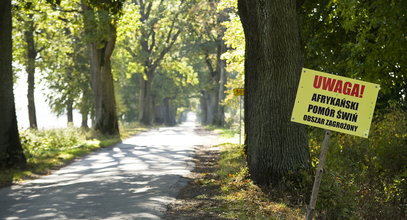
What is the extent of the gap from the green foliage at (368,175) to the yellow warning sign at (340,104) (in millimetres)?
1971

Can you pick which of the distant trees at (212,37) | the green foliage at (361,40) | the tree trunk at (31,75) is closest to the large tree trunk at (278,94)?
the green foliage at (361,40)

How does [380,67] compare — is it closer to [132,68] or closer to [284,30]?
[284,30]

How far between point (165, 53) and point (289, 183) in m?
46.0

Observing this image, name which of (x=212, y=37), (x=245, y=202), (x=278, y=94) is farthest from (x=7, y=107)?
(x=212, y=37)

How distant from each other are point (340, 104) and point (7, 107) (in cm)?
1100

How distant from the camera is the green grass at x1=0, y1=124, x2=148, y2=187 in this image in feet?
48.2

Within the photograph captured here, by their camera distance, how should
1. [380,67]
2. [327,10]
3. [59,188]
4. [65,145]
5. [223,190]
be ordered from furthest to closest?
[65,145] < [327,10] < [380,67] < [59,188] < [223,190]

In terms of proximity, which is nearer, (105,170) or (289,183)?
(289,183)

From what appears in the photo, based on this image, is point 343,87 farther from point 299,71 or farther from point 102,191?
point 102,191

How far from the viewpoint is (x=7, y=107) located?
15.2m

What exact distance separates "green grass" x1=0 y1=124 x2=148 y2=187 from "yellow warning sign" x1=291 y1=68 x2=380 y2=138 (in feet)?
28.2

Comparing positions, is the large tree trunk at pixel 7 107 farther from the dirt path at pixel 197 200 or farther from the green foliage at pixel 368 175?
the green foliage at pixel 368 175

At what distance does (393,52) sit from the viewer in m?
13.5

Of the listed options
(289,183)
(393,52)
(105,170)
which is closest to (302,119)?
(289,183)
